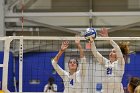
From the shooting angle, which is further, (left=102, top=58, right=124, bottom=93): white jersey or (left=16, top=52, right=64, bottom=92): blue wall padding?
(left=16, top=52, right=64, bottom=92): blue wall padding

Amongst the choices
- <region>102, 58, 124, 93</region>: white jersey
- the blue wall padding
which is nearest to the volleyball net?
the blue wall padding

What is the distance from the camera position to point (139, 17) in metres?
9.99

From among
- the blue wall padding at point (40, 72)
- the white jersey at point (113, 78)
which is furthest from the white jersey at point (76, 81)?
the blue wall padding at point (40, 72)

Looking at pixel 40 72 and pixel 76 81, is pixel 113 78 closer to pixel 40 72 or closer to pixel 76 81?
pixel 76 81

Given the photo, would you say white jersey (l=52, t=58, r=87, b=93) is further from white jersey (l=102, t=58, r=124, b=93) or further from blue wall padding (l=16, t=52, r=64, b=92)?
blue wall padding (l=16, t=52, r=64, b=92)

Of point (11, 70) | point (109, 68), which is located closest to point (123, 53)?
point (109, 68)

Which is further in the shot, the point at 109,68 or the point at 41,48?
the point at 41,48

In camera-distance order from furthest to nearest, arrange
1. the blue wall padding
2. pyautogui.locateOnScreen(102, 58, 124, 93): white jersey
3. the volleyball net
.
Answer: the blue wall padding < the volleyball net < pyautogui.locateOnScreen(102, 58, 124, 93): white jersey

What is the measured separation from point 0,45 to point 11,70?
0.81 m

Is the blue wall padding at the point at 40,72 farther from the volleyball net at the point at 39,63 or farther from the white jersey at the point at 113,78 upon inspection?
the white jersey at the point at 113,78

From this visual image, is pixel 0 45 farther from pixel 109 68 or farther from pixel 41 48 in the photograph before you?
pixel 109 68

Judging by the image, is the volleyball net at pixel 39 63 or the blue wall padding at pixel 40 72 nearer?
the volleyball net at pixel 39 63

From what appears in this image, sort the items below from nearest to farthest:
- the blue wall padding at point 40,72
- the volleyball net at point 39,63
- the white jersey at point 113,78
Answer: the white jersey at point 113,78 < the volleyball net at point 39,63 < the blue wall padding at point 40,72

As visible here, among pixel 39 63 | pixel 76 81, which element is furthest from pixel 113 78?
pixel 39 63
